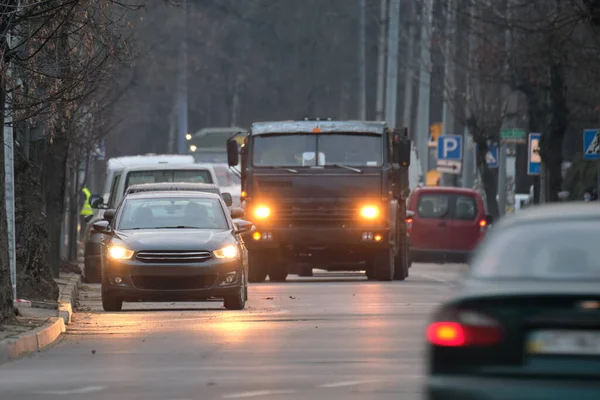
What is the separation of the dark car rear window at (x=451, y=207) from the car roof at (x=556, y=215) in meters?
30.4

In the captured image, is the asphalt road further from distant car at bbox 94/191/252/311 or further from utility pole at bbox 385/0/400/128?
utility pole at bbox 385/0/400/128

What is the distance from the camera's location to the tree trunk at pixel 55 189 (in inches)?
1181

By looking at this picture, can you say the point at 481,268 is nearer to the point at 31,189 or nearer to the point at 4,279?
the point at 4,279

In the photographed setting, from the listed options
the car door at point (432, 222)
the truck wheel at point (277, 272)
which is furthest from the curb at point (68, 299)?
the car door at point (432, 222)

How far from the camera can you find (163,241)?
75.0ft

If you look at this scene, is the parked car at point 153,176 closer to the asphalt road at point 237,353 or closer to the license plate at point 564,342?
the asphalt road at point 237,353

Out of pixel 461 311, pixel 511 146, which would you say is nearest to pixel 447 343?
pixel 461 311

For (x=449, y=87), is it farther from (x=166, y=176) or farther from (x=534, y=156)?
(x=166, y=176)

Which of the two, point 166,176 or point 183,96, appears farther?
point 183,96

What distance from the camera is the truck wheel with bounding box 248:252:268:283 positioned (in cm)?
3247

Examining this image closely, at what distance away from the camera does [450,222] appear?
40.3 metres

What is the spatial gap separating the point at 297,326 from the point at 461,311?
37.5 feet

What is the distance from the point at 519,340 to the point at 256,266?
78.6ft

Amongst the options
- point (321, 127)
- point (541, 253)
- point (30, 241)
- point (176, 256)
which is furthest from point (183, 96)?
point (541, 253)
